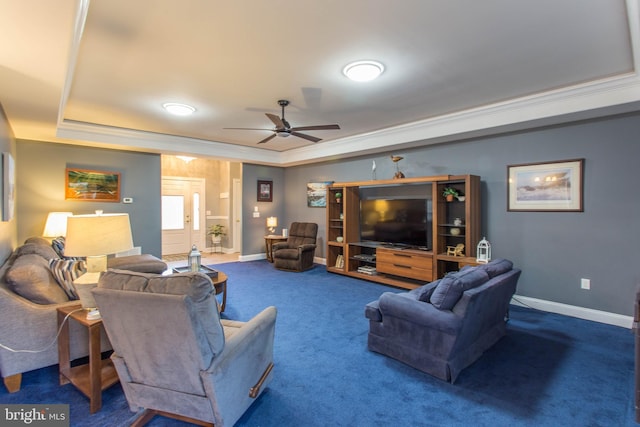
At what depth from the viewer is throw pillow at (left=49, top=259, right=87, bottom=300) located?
2410 millimetres

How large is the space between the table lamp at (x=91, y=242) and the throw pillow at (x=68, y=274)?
1.32ft

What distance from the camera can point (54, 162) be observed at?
4980 millimetres

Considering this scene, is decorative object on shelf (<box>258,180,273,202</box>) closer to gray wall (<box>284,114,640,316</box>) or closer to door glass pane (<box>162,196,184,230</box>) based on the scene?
door glass pane (<box>162,196,184,230</box>)

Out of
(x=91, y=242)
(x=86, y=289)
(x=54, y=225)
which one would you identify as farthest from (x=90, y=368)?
(x=54, y=225)

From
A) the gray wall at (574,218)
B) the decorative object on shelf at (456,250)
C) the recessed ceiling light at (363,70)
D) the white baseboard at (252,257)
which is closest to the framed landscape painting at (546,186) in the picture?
the gray wall at (574,218)

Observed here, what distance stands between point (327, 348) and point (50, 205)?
5054 millimetres

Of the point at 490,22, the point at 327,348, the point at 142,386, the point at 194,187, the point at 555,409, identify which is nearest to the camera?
the point at 142,386

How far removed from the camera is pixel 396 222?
516cm

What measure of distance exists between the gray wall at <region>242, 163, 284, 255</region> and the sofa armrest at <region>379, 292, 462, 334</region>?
16.8ft

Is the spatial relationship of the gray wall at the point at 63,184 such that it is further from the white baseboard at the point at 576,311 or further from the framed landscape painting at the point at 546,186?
the white baseboard at the point at 576,311

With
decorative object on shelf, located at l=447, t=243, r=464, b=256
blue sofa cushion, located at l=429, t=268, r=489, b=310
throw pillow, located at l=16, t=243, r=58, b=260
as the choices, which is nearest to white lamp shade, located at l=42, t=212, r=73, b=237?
throw pillow, located at l=16, t=243, r=58, b=260

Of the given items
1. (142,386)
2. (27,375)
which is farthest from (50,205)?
(142,386)

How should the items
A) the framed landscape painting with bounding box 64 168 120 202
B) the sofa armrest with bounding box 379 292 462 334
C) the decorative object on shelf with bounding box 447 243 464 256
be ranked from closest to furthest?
the sofa armrest with bounding box 379 292 462 334, the decorative object on shelf with bounding box 447 243 464 256, the framed landscape painting with bounding box 64 168 120 202

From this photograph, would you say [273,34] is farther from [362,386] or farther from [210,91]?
[362,386]
